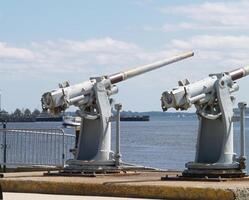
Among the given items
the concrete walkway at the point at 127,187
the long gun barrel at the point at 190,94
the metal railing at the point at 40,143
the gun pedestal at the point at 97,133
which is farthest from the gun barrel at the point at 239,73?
the metal railing at the point at 40,143

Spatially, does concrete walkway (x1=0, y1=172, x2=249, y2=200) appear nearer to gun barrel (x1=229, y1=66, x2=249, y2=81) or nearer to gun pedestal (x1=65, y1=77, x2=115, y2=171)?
gun pedestal (x1=65, y1=77, x2=115, y2=171)

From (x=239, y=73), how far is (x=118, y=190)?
4.00 meters

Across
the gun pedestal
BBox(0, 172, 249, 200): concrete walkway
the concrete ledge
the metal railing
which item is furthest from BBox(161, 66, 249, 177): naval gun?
the metal railing

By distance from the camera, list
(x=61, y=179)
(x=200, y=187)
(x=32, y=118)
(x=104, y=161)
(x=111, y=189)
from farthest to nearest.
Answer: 1. (x=32, y=118)
2. (x=104, y=161)
3. (x=61, y=179)
4. (x=111, y=189)
5. (x=200, y=187)

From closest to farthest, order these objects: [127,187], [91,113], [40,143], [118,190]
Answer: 1. [127,187]
2. [118,190]
3. [91,113]
4. [40,143]

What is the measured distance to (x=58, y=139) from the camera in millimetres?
27906

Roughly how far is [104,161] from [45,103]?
1776 millimetres

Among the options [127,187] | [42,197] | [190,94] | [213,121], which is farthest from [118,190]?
[213,121]

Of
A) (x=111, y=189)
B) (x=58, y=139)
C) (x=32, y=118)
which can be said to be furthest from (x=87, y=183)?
(x=32, y=118)

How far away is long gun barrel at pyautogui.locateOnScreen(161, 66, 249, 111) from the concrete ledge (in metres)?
1.96

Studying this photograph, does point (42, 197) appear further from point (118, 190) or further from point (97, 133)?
point (97, 133)

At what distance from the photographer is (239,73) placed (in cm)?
1933

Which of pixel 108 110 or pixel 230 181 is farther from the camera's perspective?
pixel 108 110

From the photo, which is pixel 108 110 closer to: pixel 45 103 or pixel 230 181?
pixel 45 103
